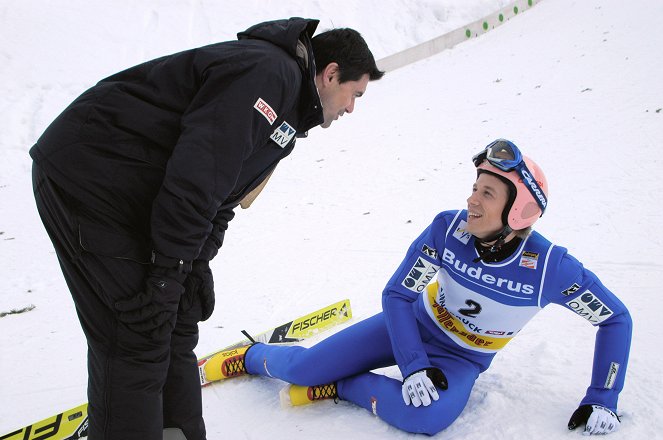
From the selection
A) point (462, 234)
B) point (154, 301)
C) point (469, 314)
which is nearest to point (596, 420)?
point (469, 314)

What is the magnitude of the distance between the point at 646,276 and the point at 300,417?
9.11 ft

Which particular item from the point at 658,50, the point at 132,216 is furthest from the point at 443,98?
the point at 132,216

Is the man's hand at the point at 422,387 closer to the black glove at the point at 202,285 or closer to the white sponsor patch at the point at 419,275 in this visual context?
the white sponsor patch at the point at 419,275

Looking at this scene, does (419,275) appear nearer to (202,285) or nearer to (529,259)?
(529,259)

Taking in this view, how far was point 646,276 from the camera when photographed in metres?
4.09

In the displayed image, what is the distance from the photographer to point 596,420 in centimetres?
237

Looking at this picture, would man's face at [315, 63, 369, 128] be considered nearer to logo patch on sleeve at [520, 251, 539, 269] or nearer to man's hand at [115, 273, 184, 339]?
man's hand at [115, 273, 184, 339]

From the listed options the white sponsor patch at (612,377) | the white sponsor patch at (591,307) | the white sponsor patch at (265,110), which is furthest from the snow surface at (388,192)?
the white sponsor patch at (265,110)

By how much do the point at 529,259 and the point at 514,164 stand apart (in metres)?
0.45

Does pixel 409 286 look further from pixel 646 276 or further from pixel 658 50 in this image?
pixel 658 50

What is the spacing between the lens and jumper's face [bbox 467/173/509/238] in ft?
8.34

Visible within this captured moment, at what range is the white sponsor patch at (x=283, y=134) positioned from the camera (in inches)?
74.9

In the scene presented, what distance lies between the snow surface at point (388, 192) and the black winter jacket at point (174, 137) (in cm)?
147

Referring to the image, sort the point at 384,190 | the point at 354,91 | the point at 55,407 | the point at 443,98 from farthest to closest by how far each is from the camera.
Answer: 1. the point at 443,98
2. the point at 384,190
3. the point at 55,407
4. the point at 354,91
